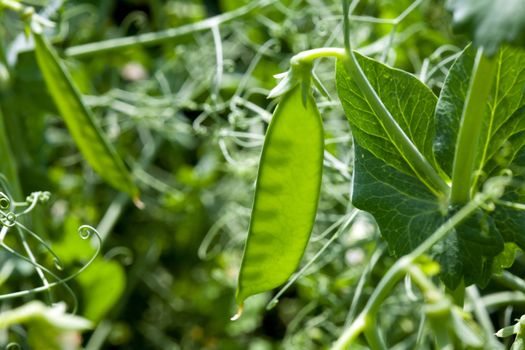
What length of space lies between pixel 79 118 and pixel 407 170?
1.55 feet

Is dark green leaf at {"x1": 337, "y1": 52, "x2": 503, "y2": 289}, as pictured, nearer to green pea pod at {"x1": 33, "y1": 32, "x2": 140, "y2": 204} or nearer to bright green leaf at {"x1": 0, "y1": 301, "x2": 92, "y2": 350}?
bright green leaf at {"x1": 0, "y1": 301, "x2": 92, "y2": 350}

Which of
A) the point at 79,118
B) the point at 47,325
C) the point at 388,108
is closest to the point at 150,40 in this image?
the point at 79,118

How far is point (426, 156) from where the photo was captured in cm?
72

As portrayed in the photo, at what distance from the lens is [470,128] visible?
620 millimetres

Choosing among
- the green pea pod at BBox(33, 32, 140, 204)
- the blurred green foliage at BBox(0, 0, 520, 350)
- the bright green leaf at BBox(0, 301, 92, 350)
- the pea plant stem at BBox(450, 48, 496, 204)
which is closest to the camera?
the bright green leaf at BBox(0, 301, 92, 350)

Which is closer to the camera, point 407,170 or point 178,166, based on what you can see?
point 407,170

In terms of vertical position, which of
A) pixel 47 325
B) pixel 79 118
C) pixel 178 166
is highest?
pixel 47 325

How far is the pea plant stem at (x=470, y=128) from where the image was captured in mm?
590

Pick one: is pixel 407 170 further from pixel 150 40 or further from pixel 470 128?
pixel 150 40

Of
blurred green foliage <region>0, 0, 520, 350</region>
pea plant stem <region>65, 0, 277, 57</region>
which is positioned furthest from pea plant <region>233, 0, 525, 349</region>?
pea plant stem <region>65, 0, 277, 57</region>

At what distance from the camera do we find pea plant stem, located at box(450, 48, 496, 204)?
0.59m

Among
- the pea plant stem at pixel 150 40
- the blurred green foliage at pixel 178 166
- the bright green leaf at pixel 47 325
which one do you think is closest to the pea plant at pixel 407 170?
the bright green leaf at pixel 47 325

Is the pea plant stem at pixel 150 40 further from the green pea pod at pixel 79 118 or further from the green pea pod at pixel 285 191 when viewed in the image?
the green pea pod at pixel 285 191

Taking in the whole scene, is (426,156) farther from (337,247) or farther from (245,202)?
(245,202)
